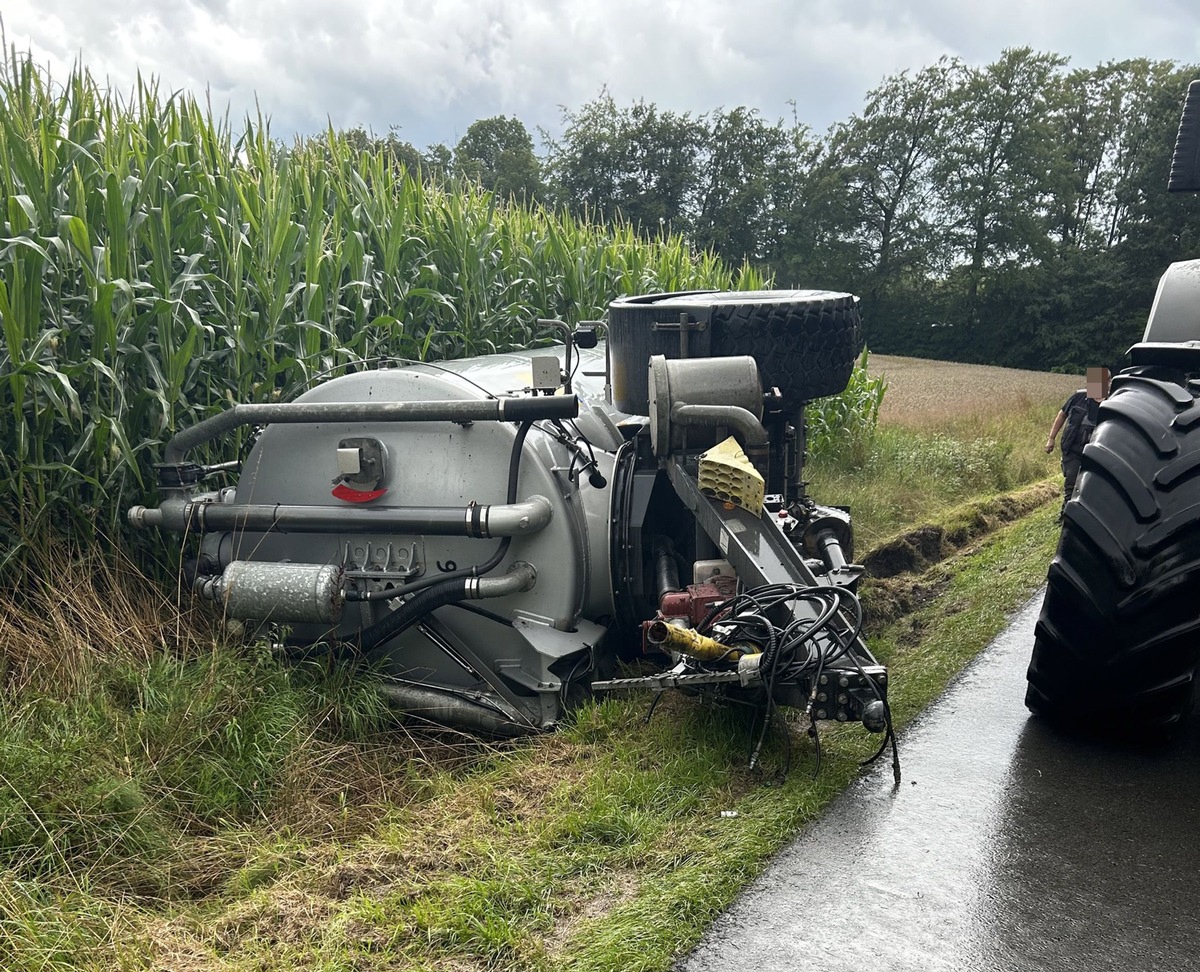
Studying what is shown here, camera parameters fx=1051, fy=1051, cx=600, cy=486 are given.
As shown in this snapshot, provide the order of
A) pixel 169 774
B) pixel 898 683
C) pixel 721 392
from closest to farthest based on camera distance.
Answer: pixel 169 774, pixel 721 392, pixel 898 683

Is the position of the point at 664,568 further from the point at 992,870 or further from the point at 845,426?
the point at 845,426

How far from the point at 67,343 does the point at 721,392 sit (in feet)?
9.02

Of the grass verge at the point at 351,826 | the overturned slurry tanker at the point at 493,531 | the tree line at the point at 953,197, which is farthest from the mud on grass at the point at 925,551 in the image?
the tree line at the point at 953,197

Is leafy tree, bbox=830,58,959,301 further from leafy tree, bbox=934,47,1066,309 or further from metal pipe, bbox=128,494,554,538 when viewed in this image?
metal pipe, bbox=128,494,554,538

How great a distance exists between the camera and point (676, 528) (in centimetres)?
483

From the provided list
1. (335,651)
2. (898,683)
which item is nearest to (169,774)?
(335,651)

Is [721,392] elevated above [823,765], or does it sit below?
above

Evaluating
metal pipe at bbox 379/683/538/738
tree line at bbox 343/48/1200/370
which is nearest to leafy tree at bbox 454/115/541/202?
tree line at bbox 343/48/1200/370

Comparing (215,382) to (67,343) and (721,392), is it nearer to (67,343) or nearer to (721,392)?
(67,343)

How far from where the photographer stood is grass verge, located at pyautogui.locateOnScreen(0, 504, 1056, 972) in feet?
8.46

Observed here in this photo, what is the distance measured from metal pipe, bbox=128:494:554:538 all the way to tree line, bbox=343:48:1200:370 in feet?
117

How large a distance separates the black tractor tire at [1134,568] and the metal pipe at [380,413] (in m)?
1.82

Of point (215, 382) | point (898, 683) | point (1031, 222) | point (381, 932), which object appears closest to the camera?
point (381, 932)

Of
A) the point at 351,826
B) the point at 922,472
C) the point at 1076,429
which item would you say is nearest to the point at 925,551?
the point at 1076,429
